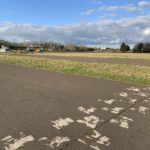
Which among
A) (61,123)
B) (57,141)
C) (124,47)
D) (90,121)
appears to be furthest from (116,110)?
(124,47)

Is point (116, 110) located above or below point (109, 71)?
below

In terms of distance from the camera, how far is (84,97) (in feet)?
22.5

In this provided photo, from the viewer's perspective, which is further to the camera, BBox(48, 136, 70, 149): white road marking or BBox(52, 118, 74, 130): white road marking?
BBox(52, 118, 74, 130): white road marking

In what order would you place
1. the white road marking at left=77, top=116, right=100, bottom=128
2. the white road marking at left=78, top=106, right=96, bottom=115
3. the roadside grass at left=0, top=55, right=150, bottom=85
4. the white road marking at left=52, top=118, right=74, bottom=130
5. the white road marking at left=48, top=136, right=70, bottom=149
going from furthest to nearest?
the roadside grass at left=0, top=55, right=150, bottom=85
the white road marking at left=78, top=106, right=96, bottom=115
the white road marking at left=77, top=116, right=100, bottom=128
the white road marking at left=52, top=118, right=74, bottom=130
the white road marking at left=48, top=136, right=70, bottom=149

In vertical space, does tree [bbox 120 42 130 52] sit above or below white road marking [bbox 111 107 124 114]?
above

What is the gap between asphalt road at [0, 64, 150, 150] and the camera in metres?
3.59

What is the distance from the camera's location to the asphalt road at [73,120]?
3588 mm

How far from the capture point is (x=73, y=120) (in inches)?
184

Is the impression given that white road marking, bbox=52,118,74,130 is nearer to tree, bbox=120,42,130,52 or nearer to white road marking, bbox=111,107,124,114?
white road marking, bbox=111,107,124,114

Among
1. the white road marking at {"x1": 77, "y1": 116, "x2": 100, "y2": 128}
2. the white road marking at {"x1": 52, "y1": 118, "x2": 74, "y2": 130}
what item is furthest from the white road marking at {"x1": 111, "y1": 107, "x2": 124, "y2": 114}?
the white road marking at {"x1": 52, "y1": 118, "x2": 74, "y2": 130}

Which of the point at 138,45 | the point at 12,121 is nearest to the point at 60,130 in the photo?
the point at 12,121

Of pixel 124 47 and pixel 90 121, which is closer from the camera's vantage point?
pixel 90 121

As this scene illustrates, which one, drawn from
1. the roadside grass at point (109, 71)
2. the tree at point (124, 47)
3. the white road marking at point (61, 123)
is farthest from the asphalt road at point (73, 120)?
the tree at point (124, 47)

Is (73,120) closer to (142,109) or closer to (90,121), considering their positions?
(90,121)
